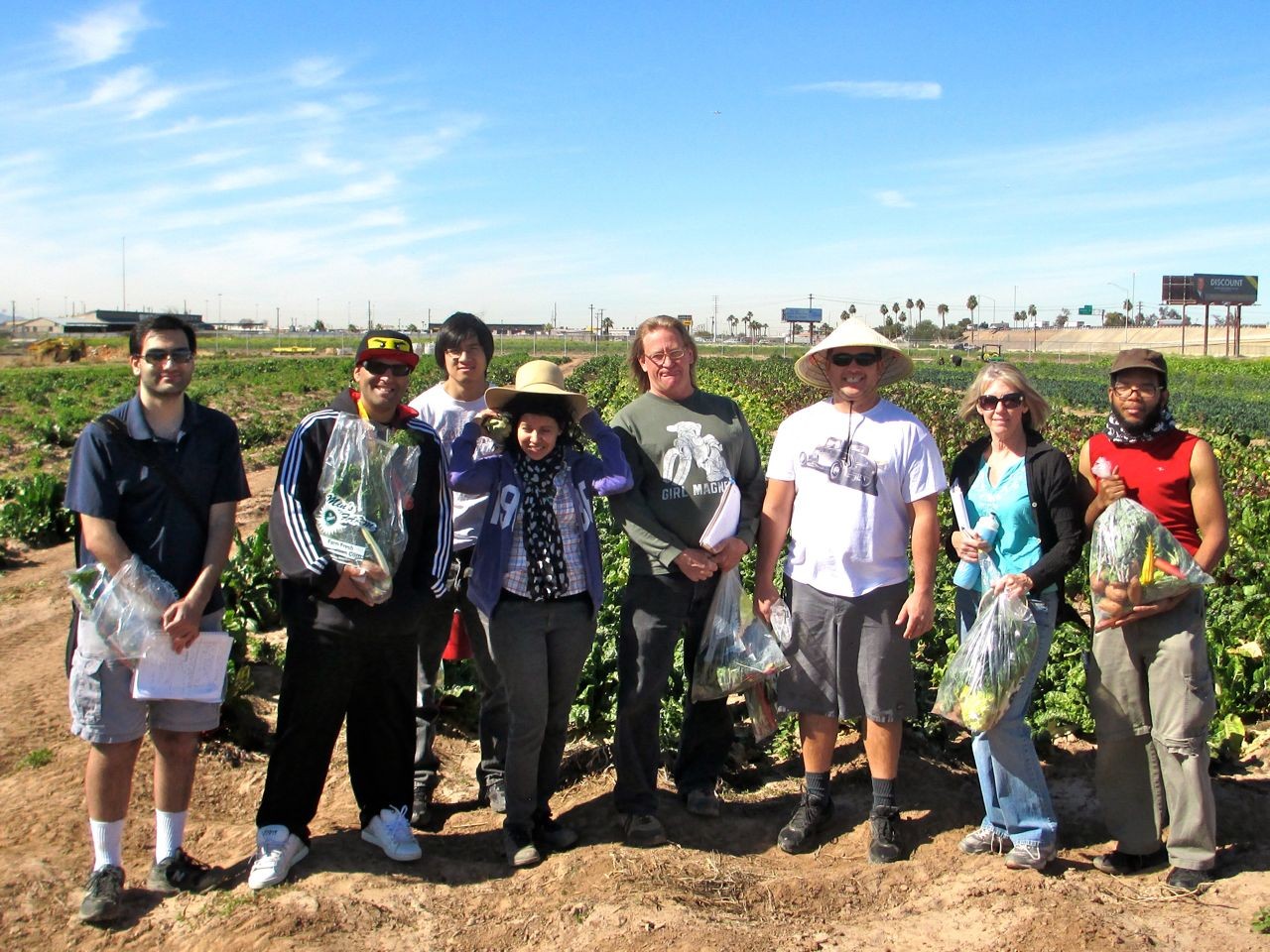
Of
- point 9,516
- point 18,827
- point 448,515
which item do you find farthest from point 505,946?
point 9,516

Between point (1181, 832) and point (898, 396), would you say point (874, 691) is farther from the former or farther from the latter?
point (898, 396)

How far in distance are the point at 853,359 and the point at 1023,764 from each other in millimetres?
1603

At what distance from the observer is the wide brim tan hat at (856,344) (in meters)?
3.86

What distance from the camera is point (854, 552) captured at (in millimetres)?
3777

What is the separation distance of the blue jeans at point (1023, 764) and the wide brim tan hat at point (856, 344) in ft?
3.35

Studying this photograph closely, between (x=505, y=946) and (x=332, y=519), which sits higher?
(x=332, y=519)

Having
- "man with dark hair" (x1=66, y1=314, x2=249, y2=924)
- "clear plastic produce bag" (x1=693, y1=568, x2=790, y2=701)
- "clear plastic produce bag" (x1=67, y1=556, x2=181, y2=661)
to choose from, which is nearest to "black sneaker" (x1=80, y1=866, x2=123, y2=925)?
"man with dark hair" (x1=66, y1=314, x2=249, y2=924)

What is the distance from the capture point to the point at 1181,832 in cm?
357

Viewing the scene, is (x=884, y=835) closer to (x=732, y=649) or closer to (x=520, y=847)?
(x=732, y=649)

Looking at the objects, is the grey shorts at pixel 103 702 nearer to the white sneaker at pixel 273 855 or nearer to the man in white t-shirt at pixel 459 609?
the white sneaker at pixel 273 855

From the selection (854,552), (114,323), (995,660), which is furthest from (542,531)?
(114,323)

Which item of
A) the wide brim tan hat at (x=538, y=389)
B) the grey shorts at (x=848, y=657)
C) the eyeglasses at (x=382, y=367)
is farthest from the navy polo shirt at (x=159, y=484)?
the grey shorts at (x=848, y=657)

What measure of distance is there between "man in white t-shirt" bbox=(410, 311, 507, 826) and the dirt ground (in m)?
0.17

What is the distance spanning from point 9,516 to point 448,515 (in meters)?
7.88
